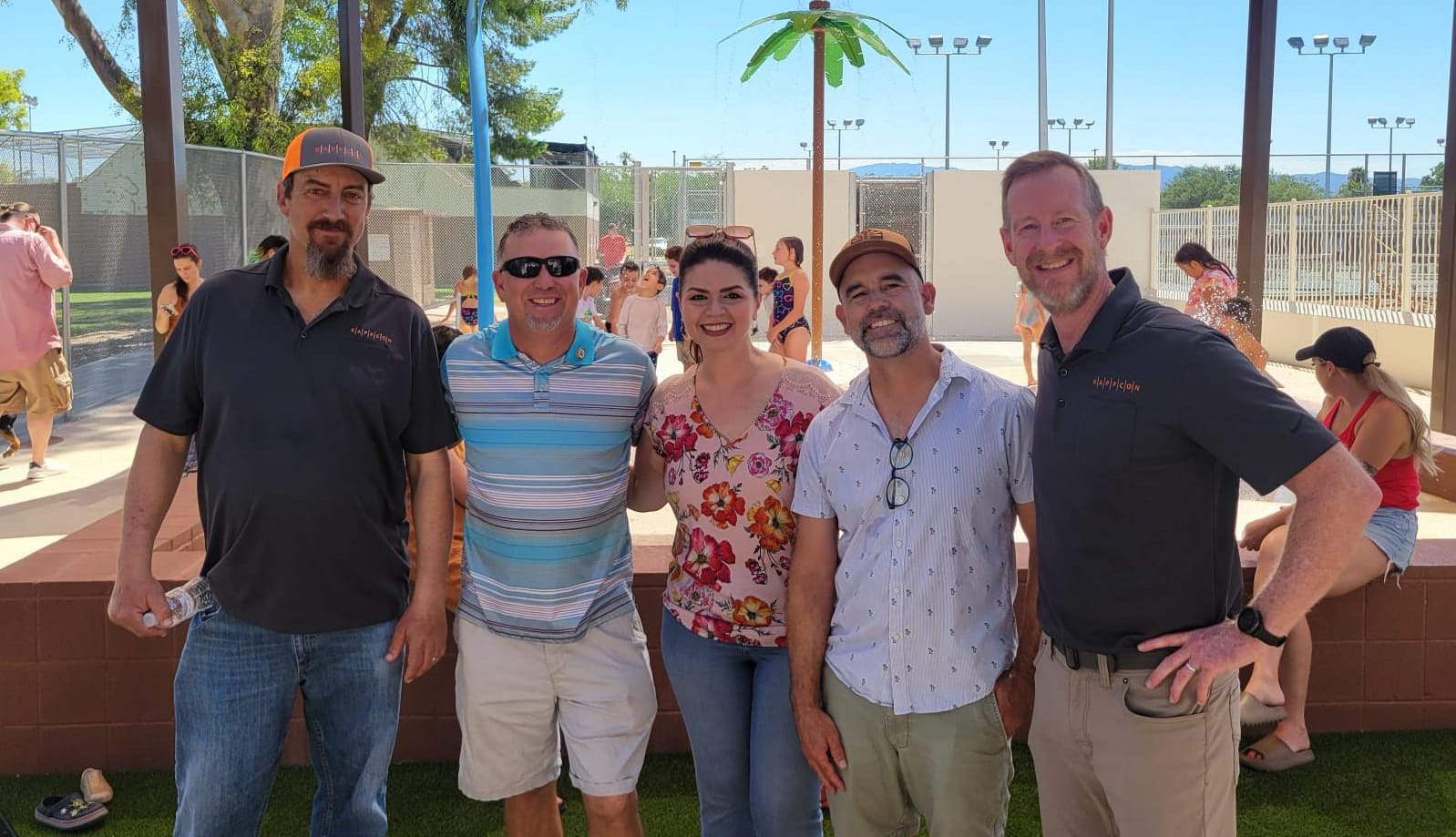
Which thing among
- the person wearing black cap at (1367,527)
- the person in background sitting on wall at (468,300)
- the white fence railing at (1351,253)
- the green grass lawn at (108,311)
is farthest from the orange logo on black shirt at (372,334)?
the white fence railing at (1351,253)

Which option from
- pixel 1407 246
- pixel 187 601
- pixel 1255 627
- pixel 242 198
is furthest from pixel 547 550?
pixel 1407 246

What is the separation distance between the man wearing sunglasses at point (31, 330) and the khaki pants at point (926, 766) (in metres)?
8.02

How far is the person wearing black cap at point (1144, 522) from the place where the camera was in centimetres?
205

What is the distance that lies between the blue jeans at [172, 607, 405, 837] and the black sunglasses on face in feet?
2.96

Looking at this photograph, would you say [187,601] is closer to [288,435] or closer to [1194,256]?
[288,435]

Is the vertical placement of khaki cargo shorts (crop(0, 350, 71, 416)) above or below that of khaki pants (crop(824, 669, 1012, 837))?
above

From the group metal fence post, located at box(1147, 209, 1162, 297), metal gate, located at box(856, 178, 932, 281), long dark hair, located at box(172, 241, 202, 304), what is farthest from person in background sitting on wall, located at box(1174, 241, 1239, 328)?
metal gate, located at box(856, 178, 932, 281)

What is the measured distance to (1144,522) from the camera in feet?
7.22

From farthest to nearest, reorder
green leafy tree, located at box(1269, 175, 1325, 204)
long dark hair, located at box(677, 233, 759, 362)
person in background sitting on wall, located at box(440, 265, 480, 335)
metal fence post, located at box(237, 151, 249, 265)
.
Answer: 1. green leafy tree, located at box(1269, 175, 1325, 204)
2. metal fence post, located at box(237, 151, 249, 265)
3. person in background sitting on wall, located at box(440, 265, 480, 335)
4. long dark hair, located at box(677, 233, 759, 362)

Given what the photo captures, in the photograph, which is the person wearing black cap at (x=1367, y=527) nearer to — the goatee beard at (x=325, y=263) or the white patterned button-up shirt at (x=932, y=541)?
the white patterned button-up shirt at (x=932, y=541)

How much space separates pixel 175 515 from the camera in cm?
469

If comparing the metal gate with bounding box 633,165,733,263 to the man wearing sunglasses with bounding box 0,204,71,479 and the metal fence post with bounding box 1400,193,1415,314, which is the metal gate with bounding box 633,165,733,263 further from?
the man wearing sunglasses with bounding box 0,204,71,479

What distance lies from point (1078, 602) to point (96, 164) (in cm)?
1332

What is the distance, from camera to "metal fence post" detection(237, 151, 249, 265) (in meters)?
13.2
